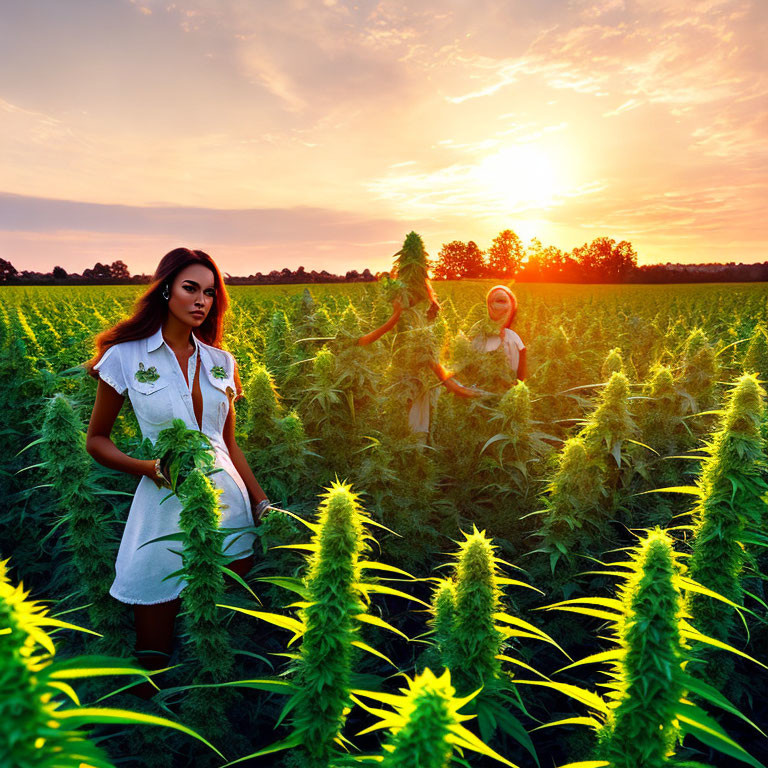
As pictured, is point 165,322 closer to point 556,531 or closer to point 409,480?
point 409,480

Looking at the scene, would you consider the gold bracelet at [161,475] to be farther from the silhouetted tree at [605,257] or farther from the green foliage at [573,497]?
the silhouetted tree at [605,257]

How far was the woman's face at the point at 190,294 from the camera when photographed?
2.89m

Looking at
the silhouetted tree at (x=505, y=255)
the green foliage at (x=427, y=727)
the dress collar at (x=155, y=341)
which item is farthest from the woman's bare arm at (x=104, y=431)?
the silhouetted tree at (x=505, y=255)

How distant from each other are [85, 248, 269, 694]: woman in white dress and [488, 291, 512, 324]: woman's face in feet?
13.3

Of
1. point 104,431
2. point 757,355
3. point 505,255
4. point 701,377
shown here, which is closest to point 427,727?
point 104,431

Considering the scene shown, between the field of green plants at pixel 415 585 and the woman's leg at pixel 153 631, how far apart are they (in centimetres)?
10

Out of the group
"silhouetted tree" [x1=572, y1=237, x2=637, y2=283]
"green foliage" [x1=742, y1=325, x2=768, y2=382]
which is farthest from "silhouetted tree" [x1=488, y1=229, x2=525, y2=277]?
"green foliage" [x1=742, y1=325, x2=768, y2=382]

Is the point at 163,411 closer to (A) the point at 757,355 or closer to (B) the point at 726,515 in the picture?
(B) the point at 726,515

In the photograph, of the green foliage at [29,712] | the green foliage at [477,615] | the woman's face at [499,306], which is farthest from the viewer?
the woman's face at [499,306]

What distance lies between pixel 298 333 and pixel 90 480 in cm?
374

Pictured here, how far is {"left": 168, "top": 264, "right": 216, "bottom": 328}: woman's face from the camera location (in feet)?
9.50

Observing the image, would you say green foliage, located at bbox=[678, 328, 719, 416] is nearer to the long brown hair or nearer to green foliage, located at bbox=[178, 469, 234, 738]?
the long brown hair

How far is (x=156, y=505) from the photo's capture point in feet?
8.89

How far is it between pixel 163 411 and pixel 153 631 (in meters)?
1.30
